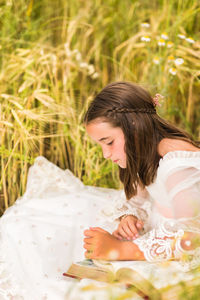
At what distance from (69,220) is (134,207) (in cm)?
28

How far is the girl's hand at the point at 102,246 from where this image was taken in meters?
1.12

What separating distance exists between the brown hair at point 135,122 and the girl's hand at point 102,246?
0.25 m

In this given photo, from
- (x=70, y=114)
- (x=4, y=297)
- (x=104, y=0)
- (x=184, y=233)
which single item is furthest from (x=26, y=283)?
(x=104, y=0)

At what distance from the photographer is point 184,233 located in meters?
1.07

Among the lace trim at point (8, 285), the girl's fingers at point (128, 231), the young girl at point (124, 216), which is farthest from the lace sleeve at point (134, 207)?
the lace trim at point (8, 285)

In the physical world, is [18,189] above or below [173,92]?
below

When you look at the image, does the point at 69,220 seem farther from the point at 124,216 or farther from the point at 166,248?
the point at 166,248

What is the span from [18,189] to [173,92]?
1.08 metres

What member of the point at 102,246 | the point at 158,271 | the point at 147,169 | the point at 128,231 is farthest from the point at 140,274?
the point at 147,169

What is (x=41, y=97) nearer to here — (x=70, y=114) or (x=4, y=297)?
(x=70, y=114)

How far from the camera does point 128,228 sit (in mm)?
1295

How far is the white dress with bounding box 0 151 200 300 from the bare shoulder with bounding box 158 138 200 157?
1.5 inches

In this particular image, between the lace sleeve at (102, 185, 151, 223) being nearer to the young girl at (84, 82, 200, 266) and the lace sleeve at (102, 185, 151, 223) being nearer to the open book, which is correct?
the young girl at (84, 82, 200, 266)

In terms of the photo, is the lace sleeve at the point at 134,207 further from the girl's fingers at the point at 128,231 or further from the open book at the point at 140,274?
the open book at the point at 140,274
